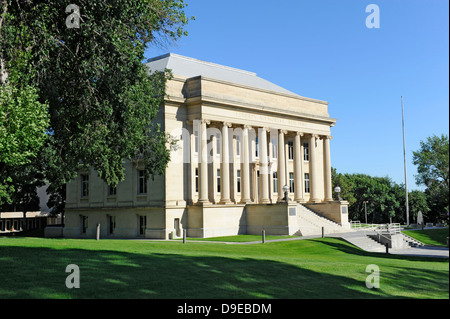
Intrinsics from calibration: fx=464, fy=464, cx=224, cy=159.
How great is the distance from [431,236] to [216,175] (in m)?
24.2

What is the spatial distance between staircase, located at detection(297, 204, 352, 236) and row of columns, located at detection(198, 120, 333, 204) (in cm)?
500

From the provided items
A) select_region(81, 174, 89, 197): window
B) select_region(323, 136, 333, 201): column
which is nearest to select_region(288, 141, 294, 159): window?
select_region(323, 136, 333, 201): column

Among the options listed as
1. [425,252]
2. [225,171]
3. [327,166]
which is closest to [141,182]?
[225,171]

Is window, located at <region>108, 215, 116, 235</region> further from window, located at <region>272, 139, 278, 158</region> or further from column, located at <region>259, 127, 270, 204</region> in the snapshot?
window, located at <region>272, 139, 278, 158</region>

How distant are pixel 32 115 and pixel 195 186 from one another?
93.7 feet

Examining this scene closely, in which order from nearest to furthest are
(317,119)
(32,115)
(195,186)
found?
(32,115) → (195,186) → (317,119)

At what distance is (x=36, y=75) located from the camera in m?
21.3

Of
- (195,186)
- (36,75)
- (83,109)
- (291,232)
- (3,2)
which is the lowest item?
(291,232)

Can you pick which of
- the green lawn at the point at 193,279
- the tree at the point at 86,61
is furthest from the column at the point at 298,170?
the green lawn at the point at 193,279

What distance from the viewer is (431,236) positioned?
164ft

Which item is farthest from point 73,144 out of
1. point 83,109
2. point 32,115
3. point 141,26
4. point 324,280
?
point 324,280

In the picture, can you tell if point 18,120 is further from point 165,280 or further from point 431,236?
point 431,236

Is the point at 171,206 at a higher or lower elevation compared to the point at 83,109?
lower
